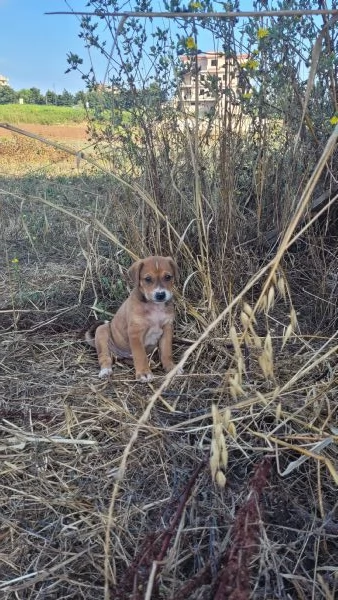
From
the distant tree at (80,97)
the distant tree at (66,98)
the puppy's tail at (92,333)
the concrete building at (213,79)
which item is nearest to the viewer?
the concrete building at (213,79)

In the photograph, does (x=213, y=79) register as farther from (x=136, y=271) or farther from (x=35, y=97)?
(x=35, y=97)

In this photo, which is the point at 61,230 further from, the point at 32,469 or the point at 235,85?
the point at 32,469

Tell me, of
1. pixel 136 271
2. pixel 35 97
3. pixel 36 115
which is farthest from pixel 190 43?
pixel 36 115

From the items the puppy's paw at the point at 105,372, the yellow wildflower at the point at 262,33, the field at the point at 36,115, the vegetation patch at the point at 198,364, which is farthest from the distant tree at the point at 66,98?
the field at the point at 36,115

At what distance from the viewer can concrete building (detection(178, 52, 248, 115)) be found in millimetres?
2842

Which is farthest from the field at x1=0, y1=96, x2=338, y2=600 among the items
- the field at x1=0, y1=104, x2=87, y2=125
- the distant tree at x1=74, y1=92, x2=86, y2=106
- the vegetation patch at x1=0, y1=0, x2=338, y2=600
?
the field at x1=0, y1=104, x2=87, y2=125

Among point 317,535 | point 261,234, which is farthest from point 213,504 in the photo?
point 261,234

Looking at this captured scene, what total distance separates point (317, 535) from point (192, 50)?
90.8 inches

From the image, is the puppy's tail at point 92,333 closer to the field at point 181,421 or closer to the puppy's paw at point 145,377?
the field at point 181,421

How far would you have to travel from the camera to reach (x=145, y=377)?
258cm

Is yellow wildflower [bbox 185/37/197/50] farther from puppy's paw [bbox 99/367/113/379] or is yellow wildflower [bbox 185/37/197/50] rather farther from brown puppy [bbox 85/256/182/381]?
puppy's paw [bbox 99/367/113/379]

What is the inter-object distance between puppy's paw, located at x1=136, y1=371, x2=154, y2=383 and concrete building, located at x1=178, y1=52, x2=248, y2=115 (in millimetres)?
1424

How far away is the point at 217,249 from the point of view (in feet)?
9.42

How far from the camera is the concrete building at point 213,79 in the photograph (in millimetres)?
2842
